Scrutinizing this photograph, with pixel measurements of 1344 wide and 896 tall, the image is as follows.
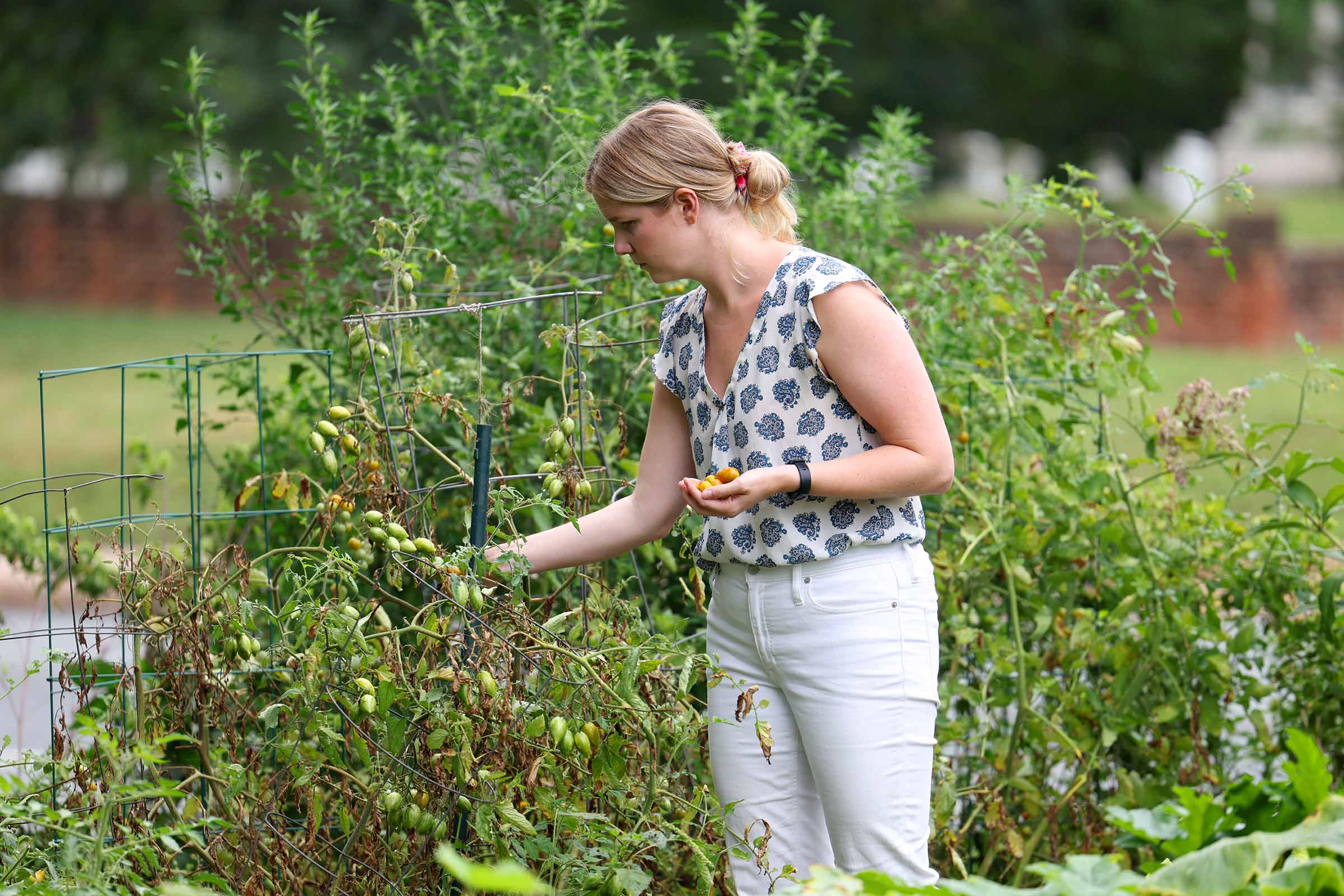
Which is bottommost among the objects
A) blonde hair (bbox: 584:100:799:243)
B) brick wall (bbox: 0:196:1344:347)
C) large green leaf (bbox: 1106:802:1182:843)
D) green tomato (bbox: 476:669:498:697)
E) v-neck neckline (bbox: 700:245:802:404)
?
large green leaf (bbox: 1106:802:1182:843)

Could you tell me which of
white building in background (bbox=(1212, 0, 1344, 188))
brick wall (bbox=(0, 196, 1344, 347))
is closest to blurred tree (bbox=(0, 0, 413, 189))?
brick wall (bbox=(0, 196, 1344, 347))

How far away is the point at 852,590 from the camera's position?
193 centimetres

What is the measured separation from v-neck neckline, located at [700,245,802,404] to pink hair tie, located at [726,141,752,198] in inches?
4.6

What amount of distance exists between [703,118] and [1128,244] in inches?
54.0

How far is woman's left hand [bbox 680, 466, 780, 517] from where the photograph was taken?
5.85 feet

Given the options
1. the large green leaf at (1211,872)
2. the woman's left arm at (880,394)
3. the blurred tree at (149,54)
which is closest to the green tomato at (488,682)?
the woman's left arm at (880,394)

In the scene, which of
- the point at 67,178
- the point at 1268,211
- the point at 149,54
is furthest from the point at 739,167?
the point at 67,178

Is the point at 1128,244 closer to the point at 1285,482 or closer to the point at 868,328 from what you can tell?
the point at 1285,482

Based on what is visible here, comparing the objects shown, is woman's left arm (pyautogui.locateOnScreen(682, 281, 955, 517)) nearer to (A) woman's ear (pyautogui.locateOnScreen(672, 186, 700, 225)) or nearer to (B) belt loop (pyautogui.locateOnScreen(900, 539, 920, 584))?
(B) belt loop (pyautogui.locateOnScreen(900, 539, 920, 584))

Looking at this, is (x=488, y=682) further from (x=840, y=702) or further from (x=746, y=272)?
(x=746, y=272)

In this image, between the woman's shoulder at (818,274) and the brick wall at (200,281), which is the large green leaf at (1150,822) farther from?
the brick wall at (200,281)

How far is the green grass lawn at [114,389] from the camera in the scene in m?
9.05

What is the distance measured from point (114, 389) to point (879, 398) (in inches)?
505

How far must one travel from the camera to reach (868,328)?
6.16 feet
